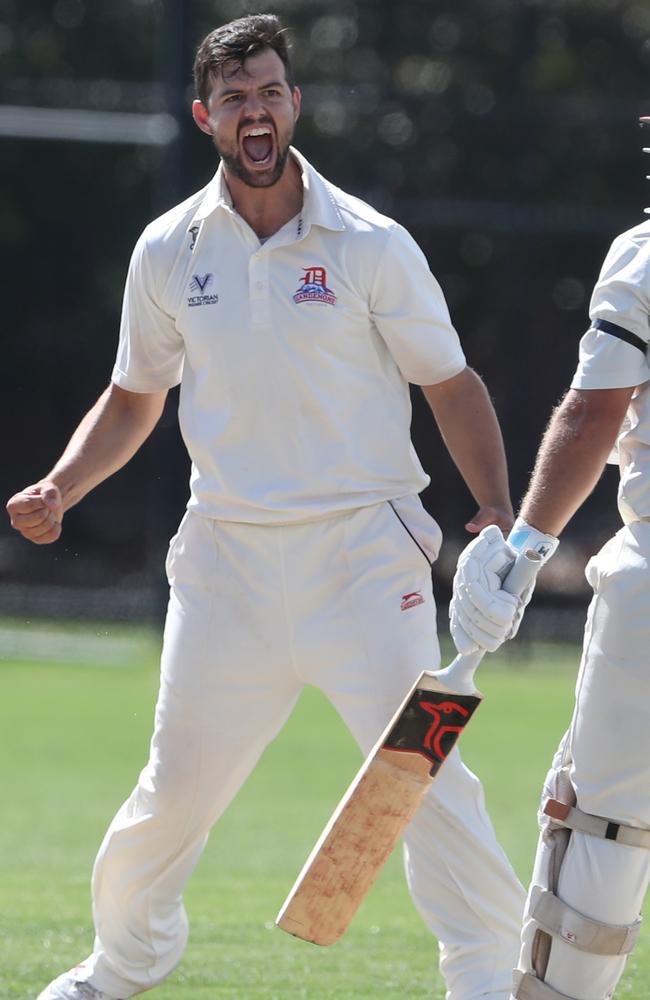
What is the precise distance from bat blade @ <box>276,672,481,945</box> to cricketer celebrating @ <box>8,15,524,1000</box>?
0.91 feet

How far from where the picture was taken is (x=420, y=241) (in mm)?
12734

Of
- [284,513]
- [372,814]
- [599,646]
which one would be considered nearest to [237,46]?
[284,513]

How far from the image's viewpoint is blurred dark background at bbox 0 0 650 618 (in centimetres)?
1244

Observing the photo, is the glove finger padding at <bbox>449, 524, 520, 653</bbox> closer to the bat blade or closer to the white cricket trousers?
the bat blade

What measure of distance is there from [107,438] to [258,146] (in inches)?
32.7

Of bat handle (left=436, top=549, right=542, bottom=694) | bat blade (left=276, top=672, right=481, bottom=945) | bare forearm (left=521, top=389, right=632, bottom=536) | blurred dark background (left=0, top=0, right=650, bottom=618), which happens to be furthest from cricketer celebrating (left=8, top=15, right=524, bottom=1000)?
blurred dark background (left=0, top=0, right=650, bottom=618)

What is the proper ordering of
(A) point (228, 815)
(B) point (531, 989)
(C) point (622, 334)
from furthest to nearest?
1. (A) point (228, 815)
2. (B) point (531, 989)
3. (C) point (622, 334)

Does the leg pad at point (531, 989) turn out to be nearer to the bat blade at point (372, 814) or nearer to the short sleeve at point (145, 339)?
the bat blade at point (372, 814)

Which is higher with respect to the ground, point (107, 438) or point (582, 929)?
point (107, 438)

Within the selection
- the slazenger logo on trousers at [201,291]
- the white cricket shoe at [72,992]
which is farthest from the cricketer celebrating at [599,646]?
the white cricket shoe at [72,992]

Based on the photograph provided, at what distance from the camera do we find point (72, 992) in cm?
421

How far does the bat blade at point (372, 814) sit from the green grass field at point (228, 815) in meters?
0.98

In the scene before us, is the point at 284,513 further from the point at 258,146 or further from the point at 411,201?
the point at 411,201

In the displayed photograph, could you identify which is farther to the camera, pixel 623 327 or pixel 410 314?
pixel 410 314
